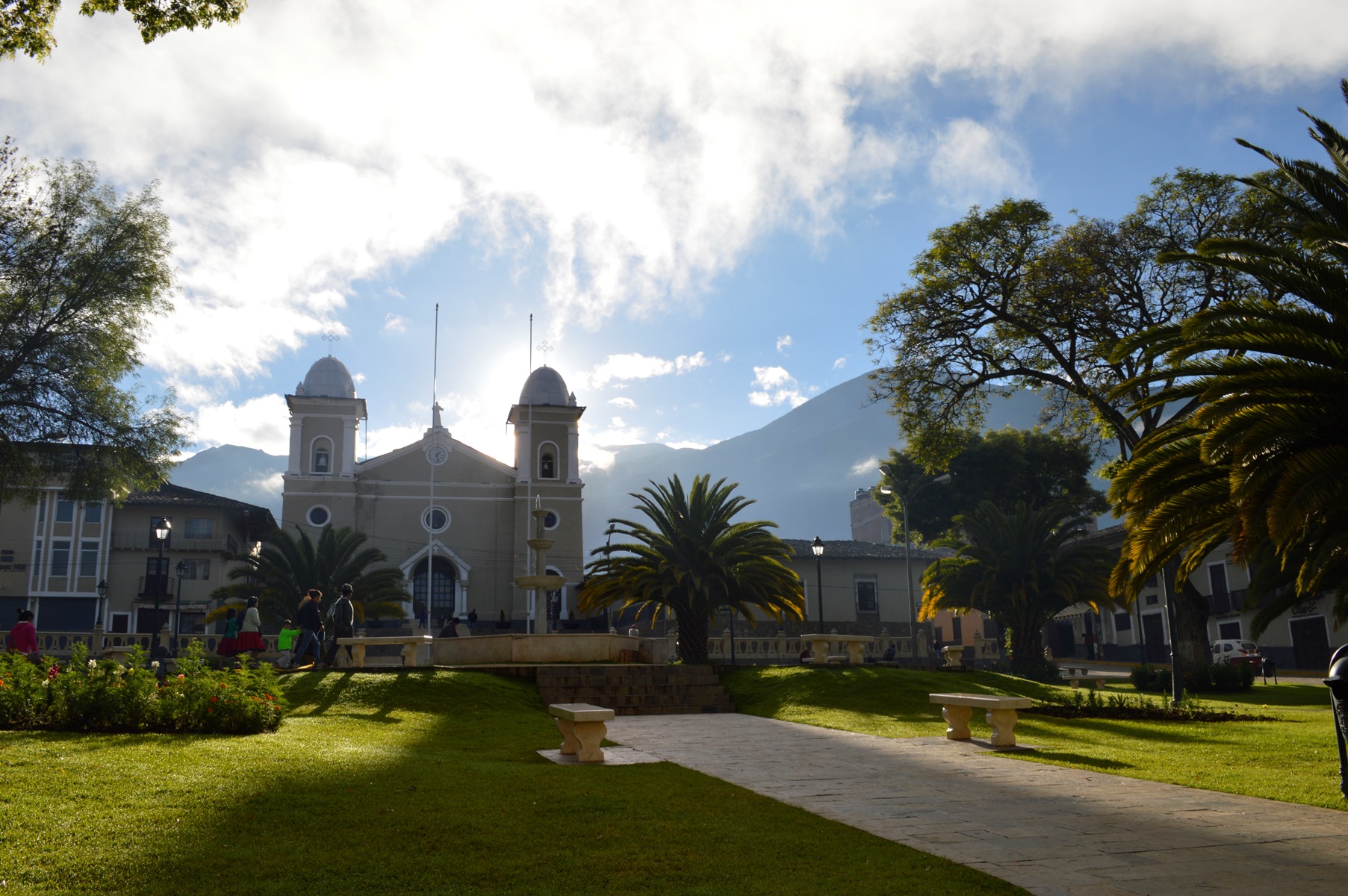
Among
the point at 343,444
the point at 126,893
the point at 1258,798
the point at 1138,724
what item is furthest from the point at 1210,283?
the point at 343,444

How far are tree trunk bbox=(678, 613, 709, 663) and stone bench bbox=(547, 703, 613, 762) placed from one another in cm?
1435

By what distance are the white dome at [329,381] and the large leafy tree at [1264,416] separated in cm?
4335

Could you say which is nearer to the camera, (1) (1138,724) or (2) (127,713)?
(2) (127,713)

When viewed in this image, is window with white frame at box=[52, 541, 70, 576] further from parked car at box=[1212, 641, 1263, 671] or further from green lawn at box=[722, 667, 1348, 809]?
parked car at box=[1212, 641, 1263, 671]

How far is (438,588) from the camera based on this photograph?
4719cm

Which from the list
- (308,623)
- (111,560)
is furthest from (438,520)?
(308,623)

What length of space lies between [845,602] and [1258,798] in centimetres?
4343

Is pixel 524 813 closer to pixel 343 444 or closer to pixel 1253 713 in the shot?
pixel 1253 713

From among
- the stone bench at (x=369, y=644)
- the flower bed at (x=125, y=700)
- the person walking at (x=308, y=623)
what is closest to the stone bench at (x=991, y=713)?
the flower bed at (x=125, y=700)

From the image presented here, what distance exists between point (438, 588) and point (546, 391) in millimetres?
11353

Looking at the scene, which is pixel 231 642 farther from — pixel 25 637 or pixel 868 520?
pixel 868 520

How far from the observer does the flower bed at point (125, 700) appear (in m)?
8.73

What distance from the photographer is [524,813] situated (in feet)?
20.3

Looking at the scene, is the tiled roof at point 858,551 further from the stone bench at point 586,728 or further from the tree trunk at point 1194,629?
the stone bench at point 586,728
